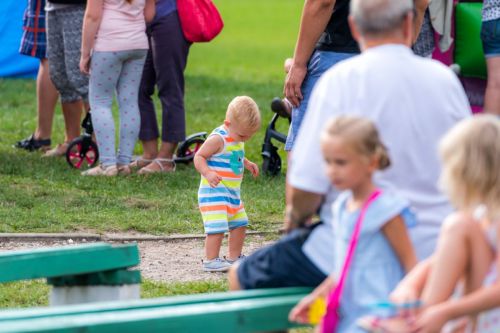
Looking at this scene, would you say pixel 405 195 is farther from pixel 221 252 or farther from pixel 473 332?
pixel 221 252

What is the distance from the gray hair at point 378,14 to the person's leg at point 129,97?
563cm

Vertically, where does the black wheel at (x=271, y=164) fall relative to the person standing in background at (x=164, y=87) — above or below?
below

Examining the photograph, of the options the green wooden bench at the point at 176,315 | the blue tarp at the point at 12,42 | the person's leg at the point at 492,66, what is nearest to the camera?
the green wooden bench at the point at 176,315

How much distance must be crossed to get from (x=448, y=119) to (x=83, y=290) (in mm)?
1881

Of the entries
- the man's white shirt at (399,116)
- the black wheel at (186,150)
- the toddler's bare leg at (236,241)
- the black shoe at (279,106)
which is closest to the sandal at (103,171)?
the black wheel at (186,150)

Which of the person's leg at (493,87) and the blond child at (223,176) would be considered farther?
the person's leg at (493,87)

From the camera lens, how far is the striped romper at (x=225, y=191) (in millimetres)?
7234

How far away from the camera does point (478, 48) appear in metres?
9.12

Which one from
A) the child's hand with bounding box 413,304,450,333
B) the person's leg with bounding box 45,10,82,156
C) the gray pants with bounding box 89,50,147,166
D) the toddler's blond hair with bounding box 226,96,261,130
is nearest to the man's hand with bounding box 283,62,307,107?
the toddler's blond hair with bounding box 226,96,261,130

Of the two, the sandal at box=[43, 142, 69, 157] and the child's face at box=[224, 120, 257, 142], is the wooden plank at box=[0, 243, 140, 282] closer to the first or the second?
the child's face at box=[224, 120, 257, 142]

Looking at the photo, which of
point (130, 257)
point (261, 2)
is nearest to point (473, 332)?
point (130, 257)

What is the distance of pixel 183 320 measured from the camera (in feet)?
13.1

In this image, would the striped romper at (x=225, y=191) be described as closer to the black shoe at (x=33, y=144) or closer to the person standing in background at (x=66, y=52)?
the person standing in background at (x=66, y=52)

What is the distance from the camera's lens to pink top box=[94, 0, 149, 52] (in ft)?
31.6
